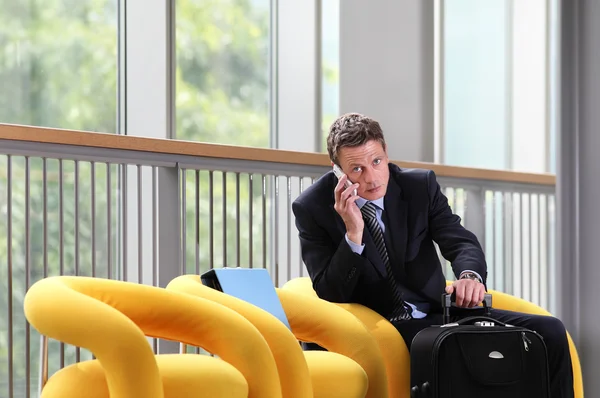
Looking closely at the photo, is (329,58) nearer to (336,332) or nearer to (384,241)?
(384,241)

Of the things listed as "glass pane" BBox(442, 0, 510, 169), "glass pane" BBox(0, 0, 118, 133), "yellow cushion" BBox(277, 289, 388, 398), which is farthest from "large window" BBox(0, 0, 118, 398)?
"glass pane" BBox(442, 0, 510, 169)

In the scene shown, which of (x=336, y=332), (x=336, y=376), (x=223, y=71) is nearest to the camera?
(x=336, y=376)

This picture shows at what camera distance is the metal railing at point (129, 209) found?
3223 mm

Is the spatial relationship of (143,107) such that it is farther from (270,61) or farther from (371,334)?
(371,334)

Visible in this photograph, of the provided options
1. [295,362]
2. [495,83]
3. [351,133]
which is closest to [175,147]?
[351,133]

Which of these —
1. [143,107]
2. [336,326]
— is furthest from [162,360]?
[143,107]

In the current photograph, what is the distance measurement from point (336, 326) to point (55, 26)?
267cm

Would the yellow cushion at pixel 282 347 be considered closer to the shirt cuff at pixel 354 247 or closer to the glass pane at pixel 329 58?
the shirt cuff at pixel 354 247

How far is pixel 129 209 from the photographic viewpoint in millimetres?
4836


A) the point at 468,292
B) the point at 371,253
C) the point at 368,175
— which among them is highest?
the point at 368,175

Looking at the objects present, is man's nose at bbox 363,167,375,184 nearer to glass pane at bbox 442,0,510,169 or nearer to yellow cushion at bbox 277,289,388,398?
yellow cushion at bbox 277,289,388,398

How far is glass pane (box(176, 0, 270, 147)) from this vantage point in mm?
5293

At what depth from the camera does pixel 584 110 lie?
360 cm

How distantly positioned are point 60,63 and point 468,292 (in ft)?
9.12
